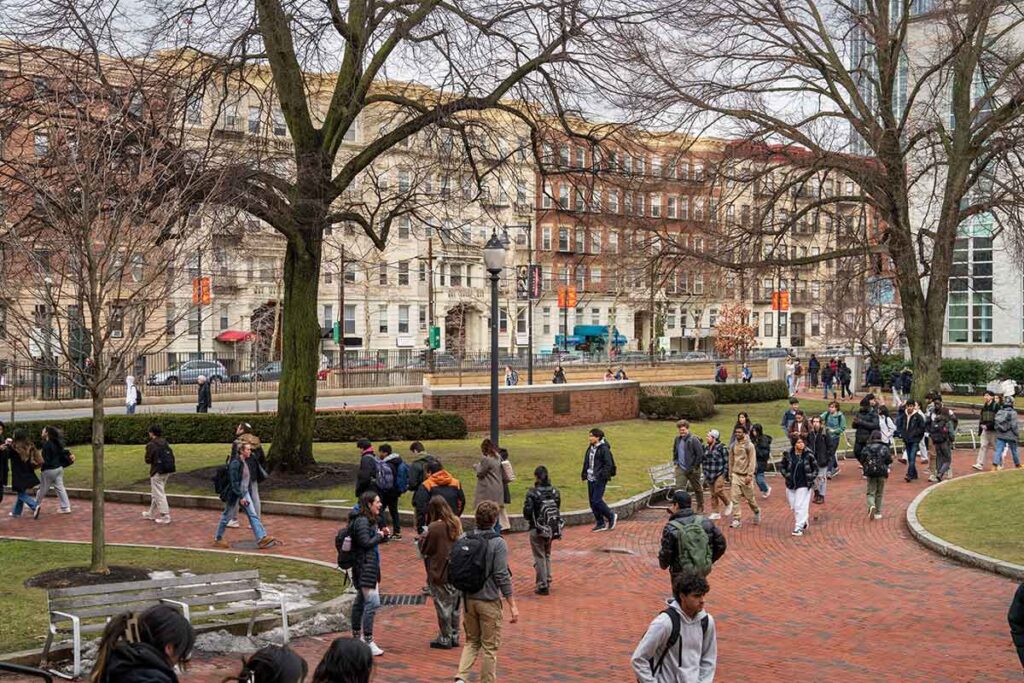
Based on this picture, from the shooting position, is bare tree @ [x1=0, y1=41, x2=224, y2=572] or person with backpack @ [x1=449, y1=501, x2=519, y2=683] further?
bare tree @ [x1=0, y1=41, x2=224, y2=572]

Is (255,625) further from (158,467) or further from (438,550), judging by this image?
(158,467)

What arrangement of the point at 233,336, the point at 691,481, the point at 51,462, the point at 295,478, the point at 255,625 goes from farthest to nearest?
the point at 233,336, the point at 295,478, the point at 691,481, the point at 51,462, the point at 255,625

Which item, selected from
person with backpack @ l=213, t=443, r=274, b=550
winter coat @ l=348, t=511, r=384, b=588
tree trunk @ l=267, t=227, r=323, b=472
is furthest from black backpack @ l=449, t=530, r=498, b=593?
tree trunk @ l=267, t=227, r=323, b=472

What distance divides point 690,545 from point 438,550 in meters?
2.34

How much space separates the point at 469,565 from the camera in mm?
9469

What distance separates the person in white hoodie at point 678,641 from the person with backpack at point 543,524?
22.2ft

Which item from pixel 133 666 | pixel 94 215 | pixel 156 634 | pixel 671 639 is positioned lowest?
pixel 671 639

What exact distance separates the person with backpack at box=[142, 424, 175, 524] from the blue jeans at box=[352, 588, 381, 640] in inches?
285

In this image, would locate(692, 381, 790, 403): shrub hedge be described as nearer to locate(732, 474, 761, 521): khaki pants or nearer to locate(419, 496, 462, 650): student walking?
locate(732, 474, 761, 521): khaki pants

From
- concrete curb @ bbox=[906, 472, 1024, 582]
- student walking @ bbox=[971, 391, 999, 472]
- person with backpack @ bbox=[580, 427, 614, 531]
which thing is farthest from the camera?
student walking @ bbox=[971, 391, 999, 472]

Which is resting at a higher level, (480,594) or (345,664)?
(345,664)

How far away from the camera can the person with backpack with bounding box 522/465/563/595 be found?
13.5 meters

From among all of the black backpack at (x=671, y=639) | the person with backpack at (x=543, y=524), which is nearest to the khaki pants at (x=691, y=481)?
the person with backpack at (x=543, y=524)

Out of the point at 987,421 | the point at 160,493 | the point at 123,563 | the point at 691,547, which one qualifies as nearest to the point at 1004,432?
the point at 987,421
